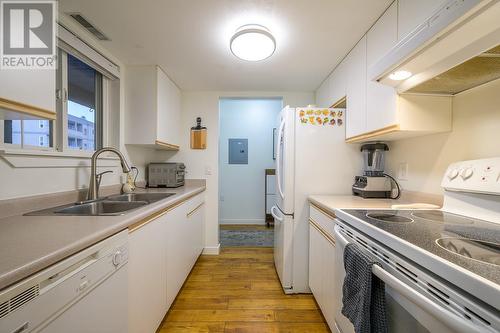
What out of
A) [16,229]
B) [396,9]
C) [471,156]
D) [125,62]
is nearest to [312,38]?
[396,9]

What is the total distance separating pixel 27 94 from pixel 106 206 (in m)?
0.97

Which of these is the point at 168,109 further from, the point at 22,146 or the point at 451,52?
the point at 451,52

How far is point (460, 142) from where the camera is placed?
125 cm

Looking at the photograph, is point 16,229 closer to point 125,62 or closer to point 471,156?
point 125,62

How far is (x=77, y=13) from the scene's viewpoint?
1.44 m

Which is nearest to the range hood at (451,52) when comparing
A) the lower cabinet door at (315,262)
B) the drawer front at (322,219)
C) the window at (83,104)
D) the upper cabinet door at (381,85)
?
the upper cabinet door at (381,85)

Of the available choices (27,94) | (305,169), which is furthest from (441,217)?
(27,94)

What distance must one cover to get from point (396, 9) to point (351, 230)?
4.20 feet

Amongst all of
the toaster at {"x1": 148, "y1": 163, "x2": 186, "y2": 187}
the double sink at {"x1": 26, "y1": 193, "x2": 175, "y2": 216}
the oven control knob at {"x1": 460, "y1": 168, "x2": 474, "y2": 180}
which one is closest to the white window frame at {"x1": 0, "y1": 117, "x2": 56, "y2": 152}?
the double sink at {"x1": 26, "y1": 193, "x2": 175, "y2": 216}

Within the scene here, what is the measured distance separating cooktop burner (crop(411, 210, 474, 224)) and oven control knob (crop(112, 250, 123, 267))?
1.42m

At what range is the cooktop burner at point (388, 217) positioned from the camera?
1044 mm

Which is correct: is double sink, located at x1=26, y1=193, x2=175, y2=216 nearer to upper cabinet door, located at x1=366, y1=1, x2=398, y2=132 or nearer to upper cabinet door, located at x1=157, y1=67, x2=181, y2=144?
upper cabinet door, located at x1=157, y1=67, x2=181, y2=144

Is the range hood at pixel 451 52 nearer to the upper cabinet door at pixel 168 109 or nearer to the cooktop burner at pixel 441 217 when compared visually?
the cooktop burner at pixel 441 217

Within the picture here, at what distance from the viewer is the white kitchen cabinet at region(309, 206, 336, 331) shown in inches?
55.7
